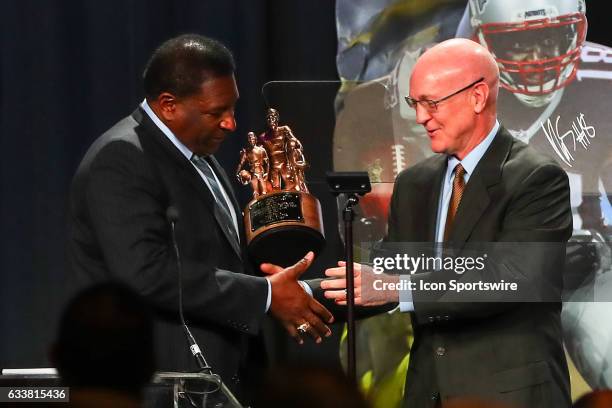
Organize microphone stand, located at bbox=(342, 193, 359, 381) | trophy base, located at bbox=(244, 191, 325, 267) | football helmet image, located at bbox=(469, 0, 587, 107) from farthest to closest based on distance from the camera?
football helmet image, located at bbox=(469, 0, 587, 107), trophy base, located at bbox=(244, 191, 325, 267), microphone stand, located at bbox=(342, 193, 359, 381)

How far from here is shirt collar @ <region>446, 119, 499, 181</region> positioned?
11.8 ft

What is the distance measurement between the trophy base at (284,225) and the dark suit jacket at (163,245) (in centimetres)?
9

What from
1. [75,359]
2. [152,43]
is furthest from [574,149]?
[75,359]

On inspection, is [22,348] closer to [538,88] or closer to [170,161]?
[170,161]

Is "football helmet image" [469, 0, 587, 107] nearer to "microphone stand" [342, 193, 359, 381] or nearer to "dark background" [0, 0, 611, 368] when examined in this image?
"dark background" [0, 0, 611, 368]

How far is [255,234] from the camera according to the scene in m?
3.78

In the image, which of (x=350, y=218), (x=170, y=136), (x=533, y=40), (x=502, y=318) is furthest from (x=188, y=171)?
(x=533, y=40)

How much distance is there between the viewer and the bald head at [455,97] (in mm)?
3631

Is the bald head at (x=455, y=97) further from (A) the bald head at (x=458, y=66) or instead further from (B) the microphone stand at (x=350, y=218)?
(B) the microphone stand at (x=350, y=218)

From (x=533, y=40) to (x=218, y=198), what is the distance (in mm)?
1210

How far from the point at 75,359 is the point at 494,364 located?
166 centimetres

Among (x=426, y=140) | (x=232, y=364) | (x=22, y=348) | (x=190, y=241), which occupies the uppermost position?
(x=426, y=140)

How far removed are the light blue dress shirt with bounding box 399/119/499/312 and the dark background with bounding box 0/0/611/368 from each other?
4.30ft

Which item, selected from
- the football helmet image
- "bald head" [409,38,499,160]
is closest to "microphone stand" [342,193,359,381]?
"bald head" [409,38,499,160]
